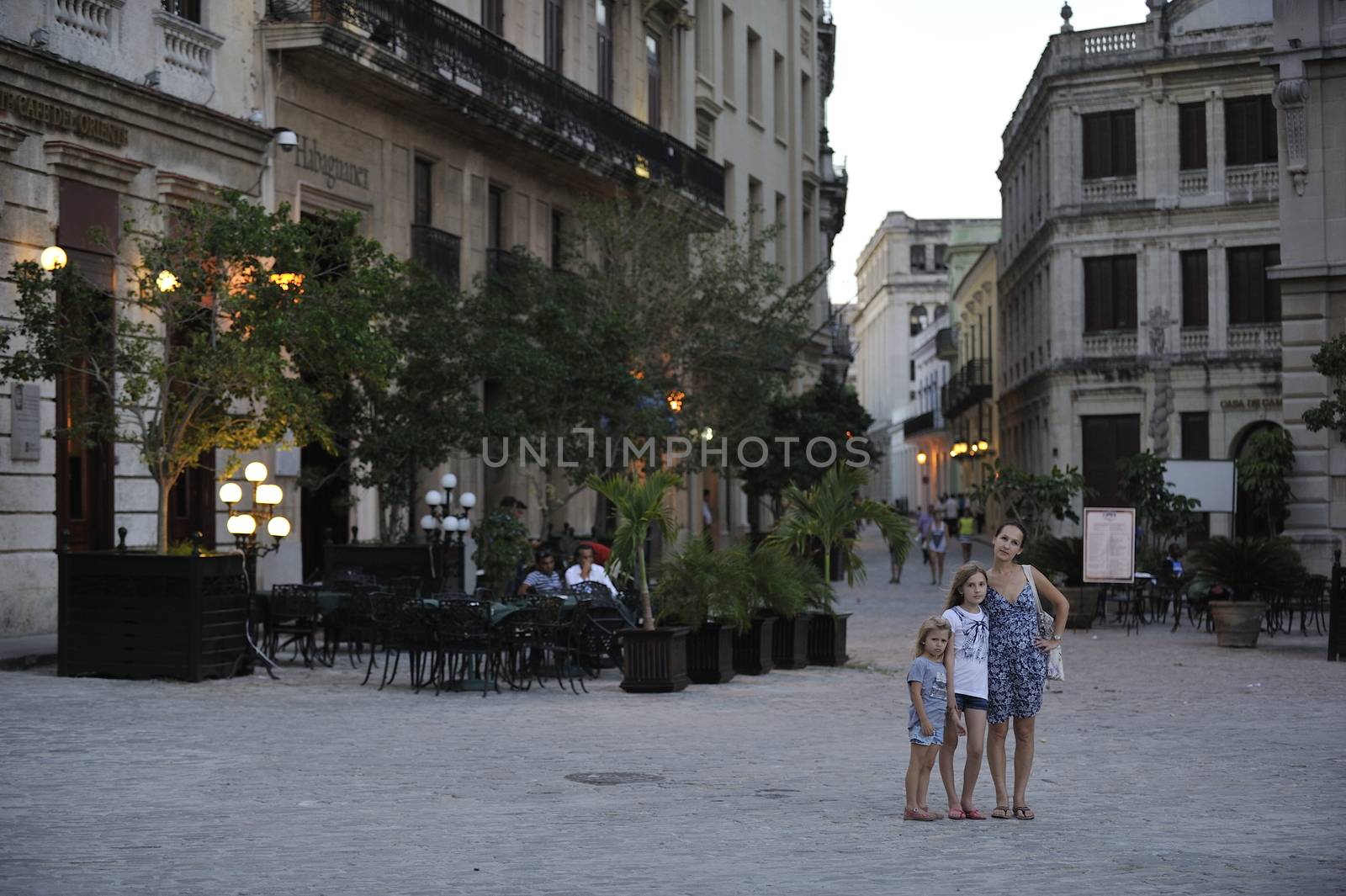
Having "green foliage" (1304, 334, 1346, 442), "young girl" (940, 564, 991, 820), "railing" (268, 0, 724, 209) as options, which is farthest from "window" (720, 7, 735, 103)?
"young girl" (940, 564, 991, 820)

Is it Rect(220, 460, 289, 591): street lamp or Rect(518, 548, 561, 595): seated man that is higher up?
Rect(220, 460, 289, 591): street lamp

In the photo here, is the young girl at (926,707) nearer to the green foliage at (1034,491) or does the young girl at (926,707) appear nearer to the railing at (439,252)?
the railing at (439,252)

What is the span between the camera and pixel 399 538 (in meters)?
25.1

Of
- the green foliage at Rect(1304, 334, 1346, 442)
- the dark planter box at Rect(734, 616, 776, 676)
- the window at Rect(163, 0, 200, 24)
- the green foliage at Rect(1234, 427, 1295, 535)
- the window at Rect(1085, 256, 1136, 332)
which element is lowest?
the dark planter box at Rect(734, 616, 776, 676)

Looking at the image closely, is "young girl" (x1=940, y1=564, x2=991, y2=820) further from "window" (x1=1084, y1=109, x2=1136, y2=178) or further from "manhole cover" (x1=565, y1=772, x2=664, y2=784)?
"window" (x1=1084, y1=109, x2=1136, y2=178)

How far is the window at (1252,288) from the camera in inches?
1804

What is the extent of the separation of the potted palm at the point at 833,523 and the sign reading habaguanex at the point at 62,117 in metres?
8.81

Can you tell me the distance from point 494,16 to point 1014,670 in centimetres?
2485

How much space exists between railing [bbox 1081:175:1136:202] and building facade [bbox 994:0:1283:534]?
3 cm

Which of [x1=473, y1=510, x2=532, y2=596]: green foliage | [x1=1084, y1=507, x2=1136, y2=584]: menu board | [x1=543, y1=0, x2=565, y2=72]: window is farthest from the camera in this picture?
[x1=543, y1=0, x2=565, y2=72]: window

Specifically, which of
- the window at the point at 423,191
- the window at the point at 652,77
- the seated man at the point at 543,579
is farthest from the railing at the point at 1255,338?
the seated man at the point at 543,579

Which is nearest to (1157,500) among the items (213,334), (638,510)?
(638,510)

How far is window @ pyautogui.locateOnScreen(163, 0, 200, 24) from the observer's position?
76.2 ft

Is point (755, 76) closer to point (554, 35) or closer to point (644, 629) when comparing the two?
point (554, 35)
